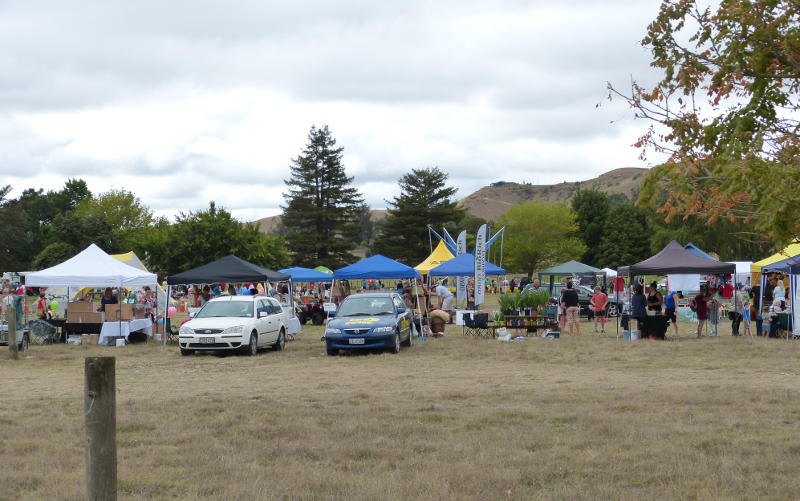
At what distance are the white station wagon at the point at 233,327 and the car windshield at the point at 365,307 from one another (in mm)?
1882

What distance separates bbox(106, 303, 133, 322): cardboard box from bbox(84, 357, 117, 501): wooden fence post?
19343 mm

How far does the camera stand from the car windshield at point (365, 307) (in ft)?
65.7


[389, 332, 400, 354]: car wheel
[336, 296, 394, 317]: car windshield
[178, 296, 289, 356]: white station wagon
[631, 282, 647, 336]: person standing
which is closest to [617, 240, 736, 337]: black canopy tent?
[631, 282, 647, 336]: person standing

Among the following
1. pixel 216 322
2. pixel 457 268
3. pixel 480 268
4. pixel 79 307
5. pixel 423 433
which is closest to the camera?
pixel 423 433

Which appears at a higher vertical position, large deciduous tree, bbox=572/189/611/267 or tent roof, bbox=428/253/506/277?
large deciduous tree, bbox=572/189/611/267

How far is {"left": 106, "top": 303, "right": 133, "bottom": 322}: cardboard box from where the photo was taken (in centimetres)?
2341

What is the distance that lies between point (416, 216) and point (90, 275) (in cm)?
6107

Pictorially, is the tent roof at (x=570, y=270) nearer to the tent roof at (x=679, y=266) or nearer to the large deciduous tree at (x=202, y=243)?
the tent roof at (x=679, y=266)

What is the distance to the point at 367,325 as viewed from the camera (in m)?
19.1

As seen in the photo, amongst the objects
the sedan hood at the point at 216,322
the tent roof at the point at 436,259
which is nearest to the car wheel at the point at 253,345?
the sedan hood at the point at 216,322

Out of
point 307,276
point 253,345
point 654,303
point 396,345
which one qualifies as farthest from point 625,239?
point 253,345

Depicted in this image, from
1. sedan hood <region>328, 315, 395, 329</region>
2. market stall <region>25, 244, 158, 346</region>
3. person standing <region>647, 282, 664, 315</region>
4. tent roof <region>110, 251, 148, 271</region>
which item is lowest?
sedan hood <region>328, 315, 395, 329</region>

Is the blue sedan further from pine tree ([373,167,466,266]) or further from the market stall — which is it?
pine tree ([373,167,466,266])

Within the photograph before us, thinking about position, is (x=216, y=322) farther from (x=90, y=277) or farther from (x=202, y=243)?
(x=202, y=243)
